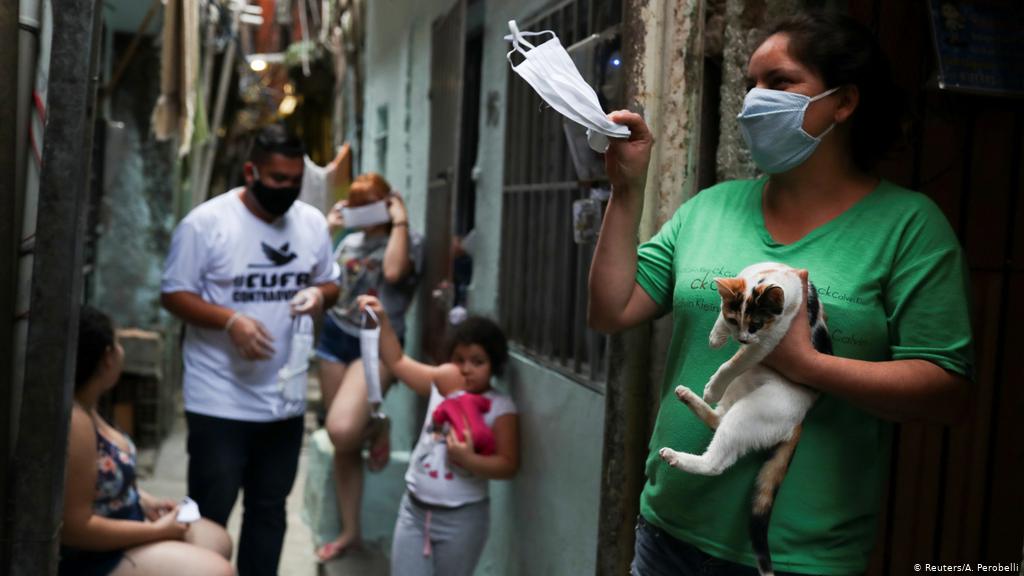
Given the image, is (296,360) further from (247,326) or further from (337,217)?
(337,217)

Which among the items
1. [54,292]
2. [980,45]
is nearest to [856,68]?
[980,45]

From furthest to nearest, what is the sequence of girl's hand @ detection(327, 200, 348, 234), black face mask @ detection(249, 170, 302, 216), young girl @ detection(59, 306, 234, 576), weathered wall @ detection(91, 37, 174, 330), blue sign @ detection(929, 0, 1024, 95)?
1. weathered wall @ detection(91, 37, 174, 330)
2. girl's hand @ detection(327, 200, 348, 234)
3. black face mask @ detection(249, 170, 302, 216)
4. young girl @ detection(59, 306, 234, 576)
5. blue sign @ detection(929, 0, 1024, 95)

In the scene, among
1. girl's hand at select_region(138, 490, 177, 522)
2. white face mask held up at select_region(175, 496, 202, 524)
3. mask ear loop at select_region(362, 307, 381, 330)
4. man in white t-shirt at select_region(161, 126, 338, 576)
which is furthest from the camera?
man in white t-shirt at select_region(161, 126, 338, 576)

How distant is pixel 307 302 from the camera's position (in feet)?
12.9

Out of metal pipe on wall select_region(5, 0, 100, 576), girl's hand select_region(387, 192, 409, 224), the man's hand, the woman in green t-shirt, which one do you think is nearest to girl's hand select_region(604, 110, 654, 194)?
the woman in green t-shirt

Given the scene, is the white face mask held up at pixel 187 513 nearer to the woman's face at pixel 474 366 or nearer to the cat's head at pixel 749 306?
the woman's face at pixel 474 366

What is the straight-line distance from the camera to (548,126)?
3.74m

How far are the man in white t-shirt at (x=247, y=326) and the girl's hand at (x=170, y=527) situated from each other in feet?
1.70

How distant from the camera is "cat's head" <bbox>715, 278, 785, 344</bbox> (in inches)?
64.1

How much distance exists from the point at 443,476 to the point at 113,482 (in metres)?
1.03

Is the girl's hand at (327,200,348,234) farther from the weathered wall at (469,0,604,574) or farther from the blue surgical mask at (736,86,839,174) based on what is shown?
the blue surgical mask at (736,86,839,174)

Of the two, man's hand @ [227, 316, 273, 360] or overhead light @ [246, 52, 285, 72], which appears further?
overhead light @ [246, 52, 285, 72]

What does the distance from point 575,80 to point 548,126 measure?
1.85m

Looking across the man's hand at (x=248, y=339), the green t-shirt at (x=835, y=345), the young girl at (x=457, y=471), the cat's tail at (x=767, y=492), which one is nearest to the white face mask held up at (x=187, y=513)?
the man's hand at (x=248, y=339)
